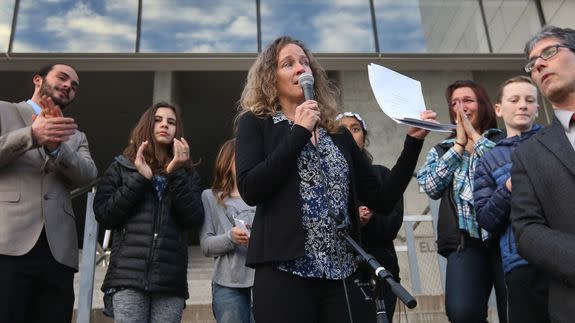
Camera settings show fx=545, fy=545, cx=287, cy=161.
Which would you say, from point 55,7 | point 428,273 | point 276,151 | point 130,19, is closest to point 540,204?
point 276,151

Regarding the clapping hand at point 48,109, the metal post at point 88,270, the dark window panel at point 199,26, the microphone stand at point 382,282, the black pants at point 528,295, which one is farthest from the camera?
the dark window panel at point 199,26

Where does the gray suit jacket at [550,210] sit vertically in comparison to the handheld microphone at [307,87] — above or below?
below

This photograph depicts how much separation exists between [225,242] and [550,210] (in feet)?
6.55

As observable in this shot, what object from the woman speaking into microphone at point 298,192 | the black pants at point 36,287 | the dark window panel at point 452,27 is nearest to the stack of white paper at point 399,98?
the woman speaking into microphone at point 298,192

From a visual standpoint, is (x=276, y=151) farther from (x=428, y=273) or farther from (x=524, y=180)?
(x=428, y=273)

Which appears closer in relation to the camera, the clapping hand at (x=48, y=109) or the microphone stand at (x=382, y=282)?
the microphone stand at (x=382, y=282)

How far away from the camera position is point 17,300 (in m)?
2.61

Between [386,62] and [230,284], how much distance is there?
601cm

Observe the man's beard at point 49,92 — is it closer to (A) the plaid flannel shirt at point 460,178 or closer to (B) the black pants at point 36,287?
(B) the black pants at point 36,287

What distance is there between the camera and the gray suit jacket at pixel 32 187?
2736 millimetres

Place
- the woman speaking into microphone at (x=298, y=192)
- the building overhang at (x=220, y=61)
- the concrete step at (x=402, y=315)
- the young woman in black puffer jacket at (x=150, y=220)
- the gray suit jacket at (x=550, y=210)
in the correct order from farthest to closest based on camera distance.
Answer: the building overhang at (x=220, y=61) → the concrete step at (x=402, y=315) → the young woman in black puffer jacket at (x=150, y=220) → the woman speaking into microphone at (x=298, y=192) → the gray suit jacket at (x=550, y=210)

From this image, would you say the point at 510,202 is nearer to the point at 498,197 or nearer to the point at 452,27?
the point at 498,197

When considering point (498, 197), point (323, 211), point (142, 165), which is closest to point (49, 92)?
point (142, 165)

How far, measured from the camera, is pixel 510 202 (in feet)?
7.34
